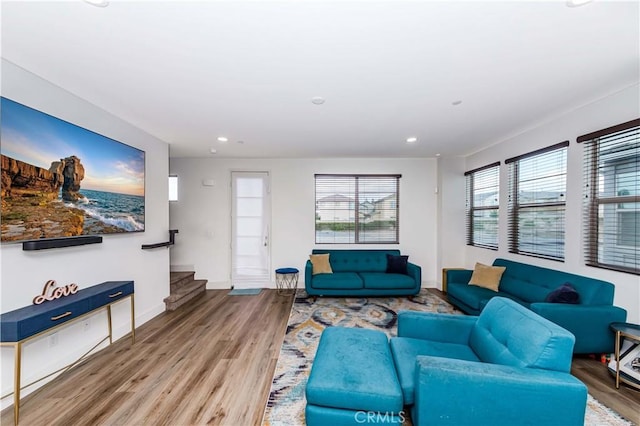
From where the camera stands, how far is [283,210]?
215 inches

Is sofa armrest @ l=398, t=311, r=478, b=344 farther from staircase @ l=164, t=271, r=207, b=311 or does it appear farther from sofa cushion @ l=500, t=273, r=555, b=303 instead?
staircase @ l=164, t=271, r=207, b=311

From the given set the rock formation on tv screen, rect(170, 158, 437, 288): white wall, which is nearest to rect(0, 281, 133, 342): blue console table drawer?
the rock formation on tv screen

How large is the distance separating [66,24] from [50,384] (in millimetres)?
2953

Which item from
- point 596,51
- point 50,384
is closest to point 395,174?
point 596,51

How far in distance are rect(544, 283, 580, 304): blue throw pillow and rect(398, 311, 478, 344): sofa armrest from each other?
1266 millimetres

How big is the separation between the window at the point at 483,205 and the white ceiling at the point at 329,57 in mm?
1372

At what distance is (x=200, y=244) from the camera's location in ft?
17.8

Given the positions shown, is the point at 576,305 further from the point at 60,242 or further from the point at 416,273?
the point at 60,242

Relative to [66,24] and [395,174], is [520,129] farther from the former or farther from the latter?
[66,24]

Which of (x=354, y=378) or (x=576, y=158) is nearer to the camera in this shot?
(x=354, y=378)

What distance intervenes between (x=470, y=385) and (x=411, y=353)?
56 cm

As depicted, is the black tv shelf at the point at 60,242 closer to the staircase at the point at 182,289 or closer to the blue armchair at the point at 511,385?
the staircase at the point at 182,289

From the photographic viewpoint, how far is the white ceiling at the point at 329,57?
5.14 feet

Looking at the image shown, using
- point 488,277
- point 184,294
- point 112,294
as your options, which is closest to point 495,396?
point 488,277
